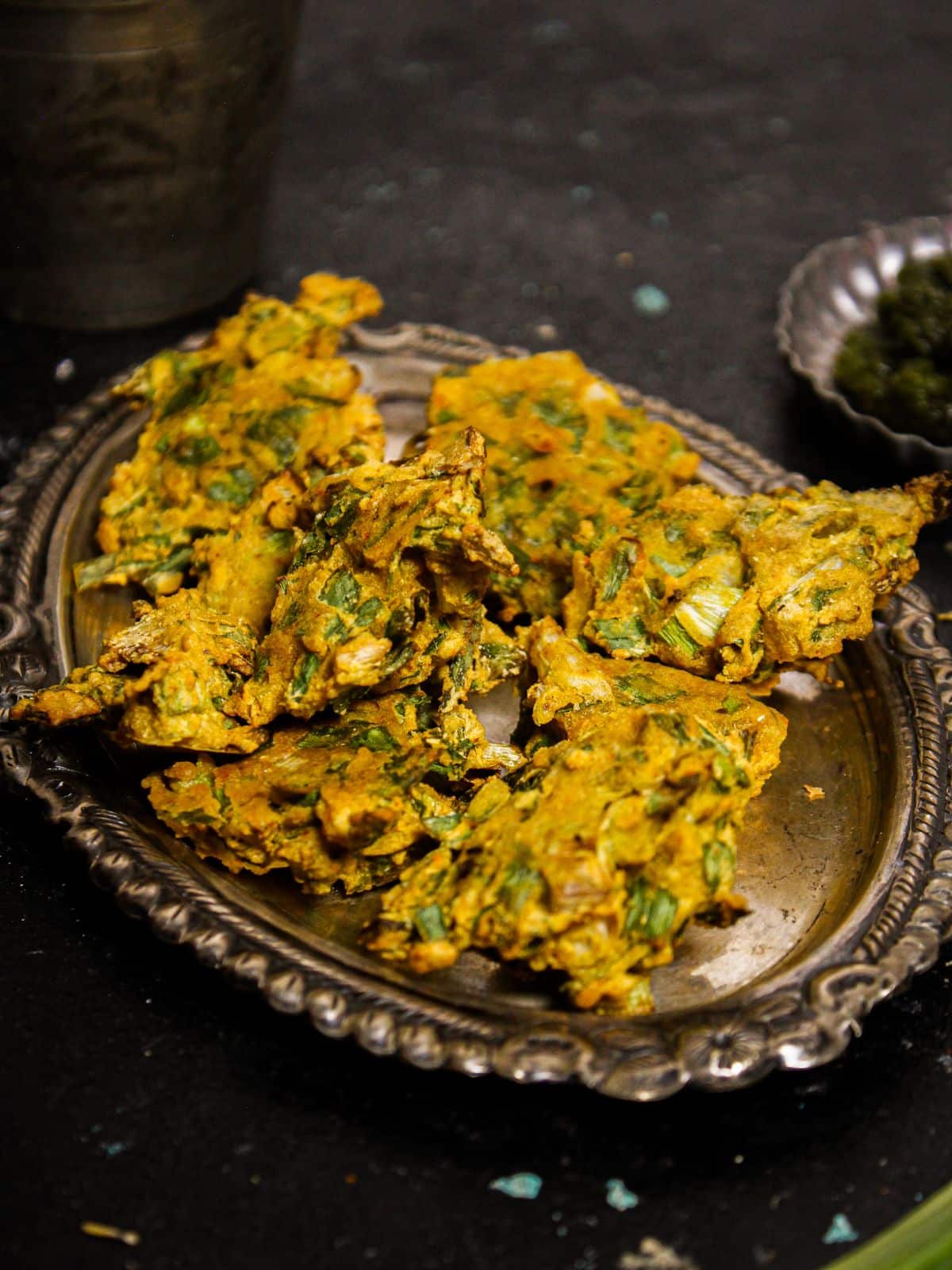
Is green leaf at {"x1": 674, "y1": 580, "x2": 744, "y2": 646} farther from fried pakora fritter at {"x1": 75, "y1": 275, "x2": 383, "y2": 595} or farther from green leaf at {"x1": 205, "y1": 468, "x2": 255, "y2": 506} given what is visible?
green leaf at {"x1": 205, "y1": 468, "x2": 255, "y2": 506}

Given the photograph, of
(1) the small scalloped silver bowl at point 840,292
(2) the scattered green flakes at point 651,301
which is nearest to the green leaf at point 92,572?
(1) the small scalloped silver bowl at point 840,292

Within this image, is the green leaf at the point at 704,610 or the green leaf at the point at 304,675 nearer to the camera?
the green leaf at the point at 304,675

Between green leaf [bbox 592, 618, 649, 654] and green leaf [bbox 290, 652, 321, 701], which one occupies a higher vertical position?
green leaf [bbox 290, 652, 321, 701]

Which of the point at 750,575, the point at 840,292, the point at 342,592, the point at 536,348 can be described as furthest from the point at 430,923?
the point at 840,292

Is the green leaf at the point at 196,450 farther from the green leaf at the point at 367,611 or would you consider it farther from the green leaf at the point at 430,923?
the green leaf at the point at 430,923

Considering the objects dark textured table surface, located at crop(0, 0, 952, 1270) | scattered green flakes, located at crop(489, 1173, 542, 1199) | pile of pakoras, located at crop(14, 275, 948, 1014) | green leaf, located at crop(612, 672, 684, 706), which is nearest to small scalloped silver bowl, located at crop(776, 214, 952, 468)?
dark textured table surface, located at crop(0, 0, 952, 1270)
